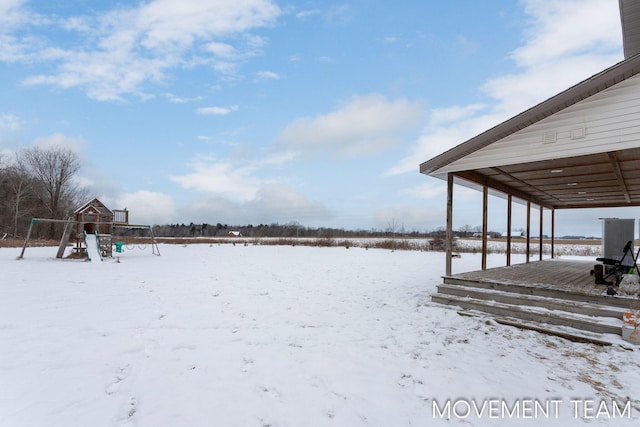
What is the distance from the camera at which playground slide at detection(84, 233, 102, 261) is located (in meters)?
13.1

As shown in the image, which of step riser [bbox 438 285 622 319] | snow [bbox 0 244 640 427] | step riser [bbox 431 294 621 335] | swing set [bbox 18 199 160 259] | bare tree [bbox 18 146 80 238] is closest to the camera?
snow [bbox 0 244 640 427]

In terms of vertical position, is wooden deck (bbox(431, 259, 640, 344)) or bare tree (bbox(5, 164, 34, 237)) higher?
bare tree (bbox(5, 164, 34, 237))

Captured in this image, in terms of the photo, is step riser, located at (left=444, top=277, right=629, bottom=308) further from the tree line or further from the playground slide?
the tree line

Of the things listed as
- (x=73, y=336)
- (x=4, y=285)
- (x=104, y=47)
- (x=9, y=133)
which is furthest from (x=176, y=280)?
(x=9, y=133)

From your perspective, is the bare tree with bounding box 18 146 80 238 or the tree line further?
the bare tree with bounding box 18 146 80 238

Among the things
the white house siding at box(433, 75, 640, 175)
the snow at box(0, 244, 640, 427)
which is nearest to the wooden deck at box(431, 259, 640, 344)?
the snow at box(0, 244, 640, 427)

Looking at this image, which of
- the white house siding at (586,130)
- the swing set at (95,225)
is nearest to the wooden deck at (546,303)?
the white house siding at (586,130)

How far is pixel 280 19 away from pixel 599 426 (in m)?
11.3

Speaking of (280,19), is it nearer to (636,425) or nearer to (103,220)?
(636,425)

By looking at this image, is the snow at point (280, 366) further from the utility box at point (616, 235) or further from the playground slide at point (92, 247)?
the playground slide at point (92, 247)

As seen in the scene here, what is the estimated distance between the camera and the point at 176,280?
8453mm

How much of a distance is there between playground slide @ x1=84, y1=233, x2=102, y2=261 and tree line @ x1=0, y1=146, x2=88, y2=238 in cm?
2097

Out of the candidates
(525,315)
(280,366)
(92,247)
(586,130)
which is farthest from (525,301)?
(92,247)

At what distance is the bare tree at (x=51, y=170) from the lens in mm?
30281
